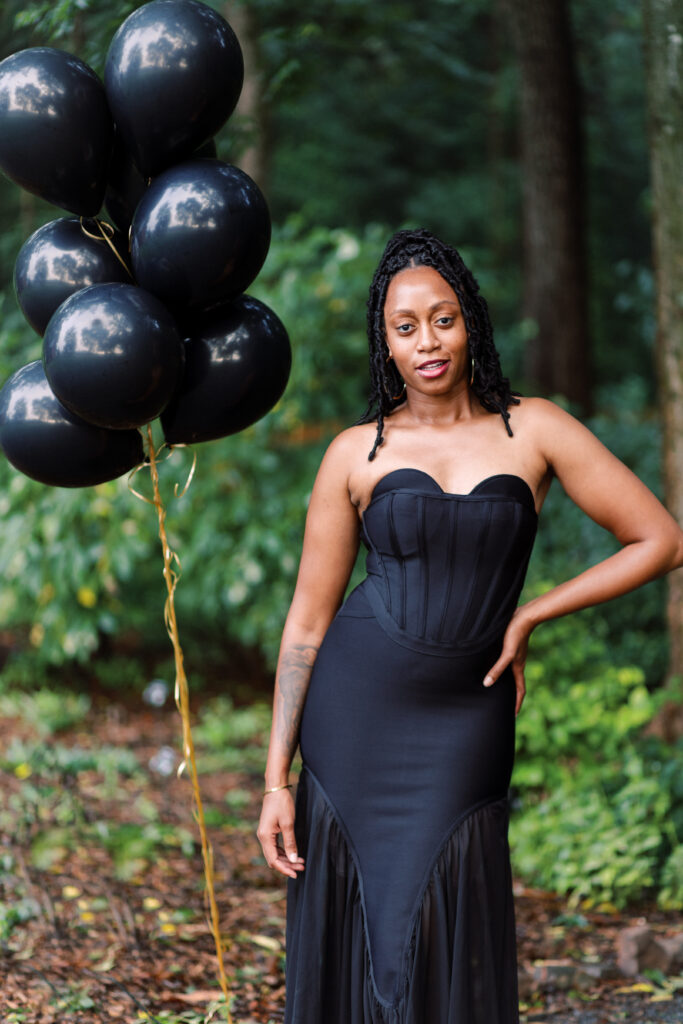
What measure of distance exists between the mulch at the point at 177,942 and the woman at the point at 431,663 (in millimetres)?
1039

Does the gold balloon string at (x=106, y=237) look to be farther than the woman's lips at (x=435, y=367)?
Yes

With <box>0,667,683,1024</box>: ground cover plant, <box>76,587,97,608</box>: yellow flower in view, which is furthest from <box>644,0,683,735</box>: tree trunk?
<box>76,587,97,608</box>: yellow flower

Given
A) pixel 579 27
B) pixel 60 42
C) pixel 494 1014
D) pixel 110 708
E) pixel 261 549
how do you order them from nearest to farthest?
pixel 494 1014, pixel 60 42, pixel 261 549, pixel 110 708, pixel 579 27

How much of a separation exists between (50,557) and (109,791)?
1303mm

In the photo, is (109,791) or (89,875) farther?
(109,791)

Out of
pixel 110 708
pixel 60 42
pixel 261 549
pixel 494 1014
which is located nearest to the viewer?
pixel 494 1014

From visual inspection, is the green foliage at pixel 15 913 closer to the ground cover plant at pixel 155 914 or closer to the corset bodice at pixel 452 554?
the ground cover plant at pixel 155 914

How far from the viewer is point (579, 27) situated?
41.3 ft

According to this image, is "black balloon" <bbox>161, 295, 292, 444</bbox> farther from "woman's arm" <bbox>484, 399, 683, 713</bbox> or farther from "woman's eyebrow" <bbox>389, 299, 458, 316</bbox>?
"woman's arm" <bbox>484, 399, 683, 713</bbox>

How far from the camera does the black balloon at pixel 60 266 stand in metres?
2.44

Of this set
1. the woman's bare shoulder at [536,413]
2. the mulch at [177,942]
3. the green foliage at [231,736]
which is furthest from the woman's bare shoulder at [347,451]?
the green foliage at [231,736]

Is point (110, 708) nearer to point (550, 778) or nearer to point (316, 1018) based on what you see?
point (550, 778)

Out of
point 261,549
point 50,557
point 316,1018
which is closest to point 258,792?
point 261,549

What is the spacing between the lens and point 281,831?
2412 mm
